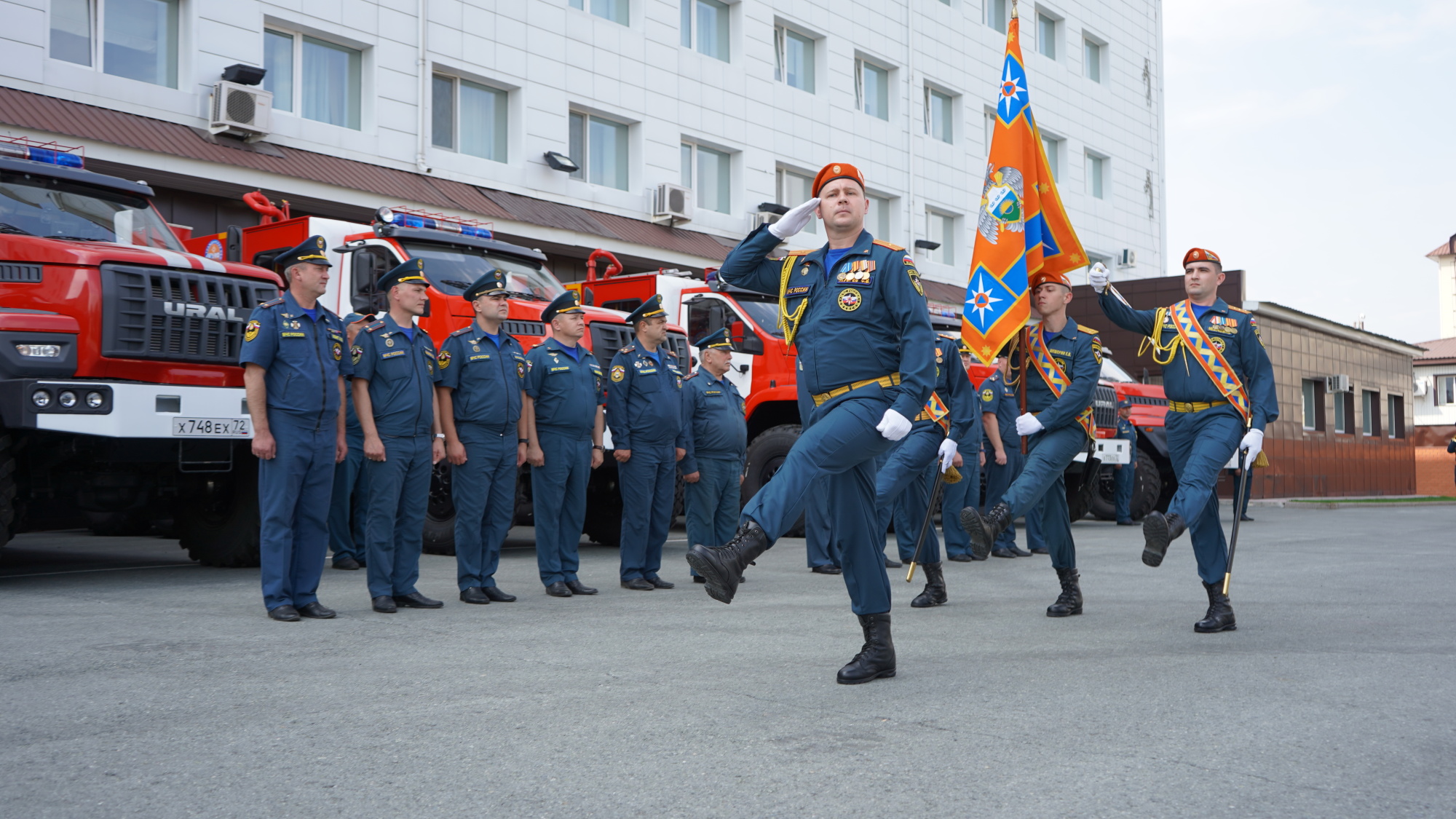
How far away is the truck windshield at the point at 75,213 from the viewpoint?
25.5 ft

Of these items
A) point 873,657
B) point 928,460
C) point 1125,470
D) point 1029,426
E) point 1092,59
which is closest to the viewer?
point 873,657

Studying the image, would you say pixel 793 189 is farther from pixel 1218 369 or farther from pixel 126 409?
pixel 1218 369

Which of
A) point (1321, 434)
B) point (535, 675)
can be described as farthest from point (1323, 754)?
point (1321, 434)

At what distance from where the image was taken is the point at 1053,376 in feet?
23.7

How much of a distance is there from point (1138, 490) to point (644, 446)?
380 inches

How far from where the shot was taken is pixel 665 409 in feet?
28.2

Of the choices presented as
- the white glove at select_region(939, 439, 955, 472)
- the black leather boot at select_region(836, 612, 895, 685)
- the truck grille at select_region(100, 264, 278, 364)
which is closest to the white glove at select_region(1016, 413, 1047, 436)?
the white glove at select_region(939, 439, 955, 472)

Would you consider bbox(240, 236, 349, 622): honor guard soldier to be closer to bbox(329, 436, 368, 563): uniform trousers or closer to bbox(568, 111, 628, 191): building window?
bbox(329, 436, 368, 563): uniform trousers

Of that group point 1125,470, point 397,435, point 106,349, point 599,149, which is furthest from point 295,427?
point 599,149

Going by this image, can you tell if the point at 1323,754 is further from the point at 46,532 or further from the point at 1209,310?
the point at 46,532

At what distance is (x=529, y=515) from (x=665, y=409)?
3631 millimetres

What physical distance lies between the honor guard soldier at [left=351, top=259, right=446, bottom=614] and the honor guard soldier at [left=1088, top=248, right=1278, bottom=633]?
403 cm

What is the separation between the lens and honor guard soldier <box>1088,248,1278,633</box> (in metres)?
6.33

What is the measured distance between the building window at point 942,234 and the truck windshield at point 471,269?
17.6 m
